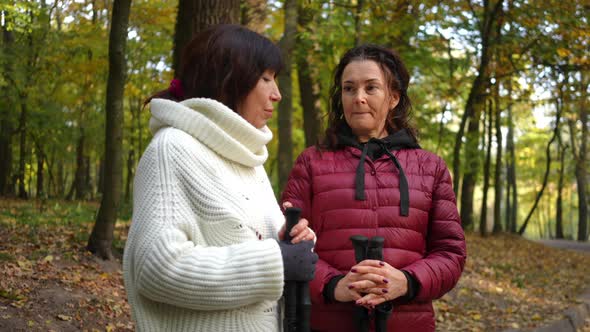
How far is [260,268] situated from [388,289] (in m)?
0.74

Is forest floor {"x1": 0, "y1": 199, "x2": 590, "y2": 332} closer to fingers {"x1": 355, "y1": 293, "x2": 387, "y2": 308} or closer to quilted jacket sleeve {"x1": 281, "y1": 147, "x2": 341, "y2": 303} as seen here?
quilted jacket sleeve {"x1": 281, "y1": 147, "x2": 341, "y2": 303}

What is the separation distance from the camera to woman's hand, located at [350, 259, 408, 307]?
2.52 meters

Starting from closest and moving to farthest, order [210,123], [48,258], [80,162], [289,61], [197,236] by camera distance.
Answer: [197,236]
[210,123]
[48,258]
[289,61]
[80,162]

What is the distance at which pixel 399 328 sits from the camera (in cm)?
276

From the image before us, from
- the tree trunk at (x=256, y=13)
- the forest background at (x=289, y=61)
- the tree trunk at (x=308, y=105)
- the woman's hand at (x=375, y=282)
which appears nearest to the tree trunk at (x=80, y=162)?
the forest background at (x=289, y=61)

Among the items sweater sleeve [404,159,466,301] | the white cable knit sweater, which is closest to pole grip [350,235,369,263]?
sweater sleeve [404,159,466,301]

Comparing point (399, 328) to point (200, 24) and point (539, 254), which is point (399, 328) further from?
point (539, 254)

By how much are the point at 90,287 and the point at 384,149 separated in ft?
15.4

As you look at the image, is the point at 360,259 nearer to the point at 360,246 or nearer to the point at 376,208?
the point at 360,246

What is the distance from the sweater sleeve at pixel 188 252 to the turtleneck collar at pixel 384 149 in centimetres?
86

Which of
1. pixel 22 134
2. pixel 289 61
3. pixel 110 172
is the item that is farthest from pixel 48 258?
pixel 22 134

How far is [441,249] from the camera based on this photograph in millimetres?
2848

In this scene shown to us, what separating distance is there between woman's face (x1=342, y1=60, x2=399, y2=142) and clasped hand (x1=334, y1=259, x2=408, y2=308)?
29.6 inches

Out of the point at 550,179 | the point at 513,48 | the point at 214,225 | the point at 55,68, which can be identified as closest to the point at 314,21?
the point at 513,48
